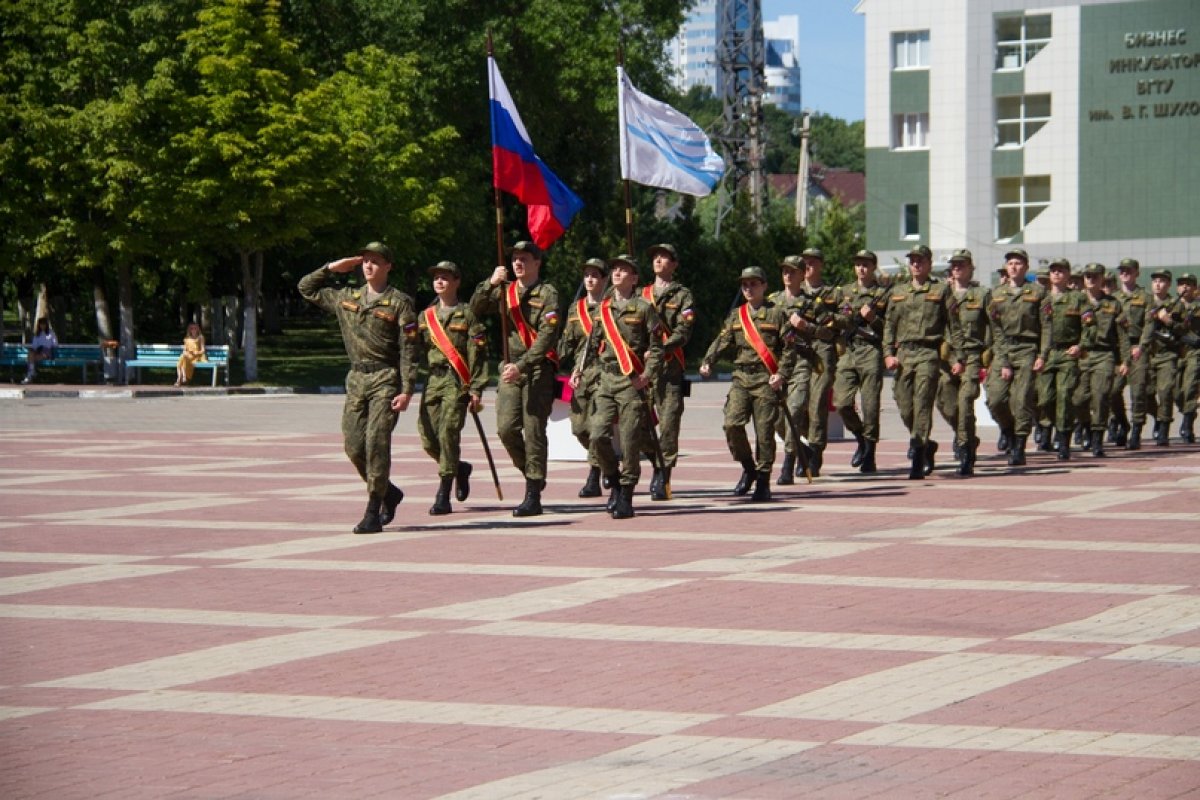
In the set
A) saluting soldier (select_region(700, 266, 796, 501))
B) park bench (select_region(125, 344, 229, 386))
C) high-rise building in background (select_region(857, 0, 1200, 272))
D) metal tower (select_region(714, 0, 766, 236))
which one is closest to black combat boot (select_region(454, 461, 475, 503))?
saluting soldier (select_region(700, 266, 796, 501))

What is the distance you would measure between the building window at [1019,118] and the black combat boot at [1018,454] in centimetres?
4287

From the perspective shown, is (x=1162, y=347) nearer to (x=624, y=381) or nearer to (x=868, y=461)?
(x=868, y=461)

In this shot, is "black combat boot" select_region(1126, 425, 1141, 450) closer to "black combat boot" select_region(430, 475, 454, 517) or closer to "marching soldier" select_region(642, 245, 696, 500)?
"marching soldier" select_region(642, 245, 696, 500)

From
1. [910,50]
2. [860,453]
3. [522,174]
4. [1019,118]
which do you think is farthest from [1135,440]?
[910,50]

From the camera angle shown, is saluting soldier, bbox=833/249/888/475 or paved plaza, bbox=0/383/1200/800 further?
saluting soldier, bbox=833/249/888/475

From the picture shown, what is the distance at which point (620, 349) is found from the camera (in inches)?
620

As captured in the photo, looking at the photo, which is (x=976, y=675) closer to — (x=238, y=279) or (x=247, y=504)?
(x=247, y=504)

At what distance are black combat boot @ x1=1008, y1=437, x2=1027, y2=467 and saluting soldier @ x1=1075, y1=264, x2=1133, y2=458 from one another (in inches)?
66.6

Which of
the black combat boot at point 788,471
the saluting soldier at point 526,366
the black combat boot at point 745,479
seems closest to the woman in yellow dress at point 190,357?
the black combat boot at point 788,471

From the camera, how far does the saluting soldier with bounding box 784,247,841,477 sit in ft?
61.5

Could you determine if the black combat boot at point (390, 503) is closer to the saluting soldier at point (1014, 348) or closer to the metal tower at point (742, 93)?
the saluting soldier at point (1014, 348)

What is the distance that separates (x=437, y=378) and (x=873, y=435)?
5.48m

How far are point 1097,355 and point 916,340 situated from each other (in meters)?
4.42

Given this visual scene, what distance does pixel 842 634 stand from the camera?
9.98m
